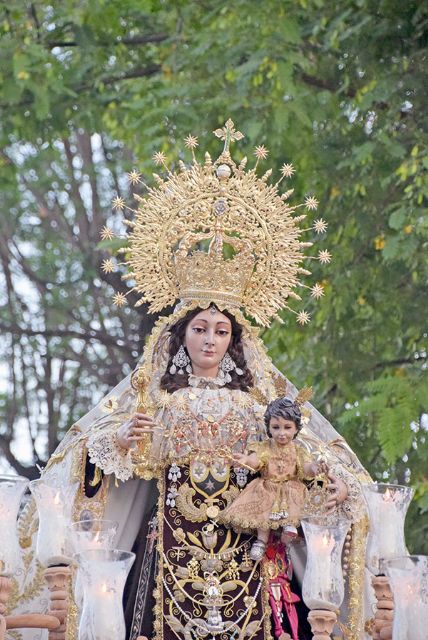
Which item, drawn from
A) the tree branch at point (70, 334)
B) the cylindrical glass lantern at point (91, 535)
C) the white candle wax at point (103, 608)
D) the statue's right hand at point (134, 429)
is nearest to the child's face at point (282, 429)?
the statue's right hand at point (134, 429)

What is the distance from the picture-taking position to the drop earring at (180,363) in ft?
35.0

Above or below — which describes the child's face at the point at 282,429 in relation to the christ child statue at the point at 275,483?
above

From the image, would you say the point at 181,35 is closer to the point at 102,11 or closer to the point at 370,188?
the point at 102,11

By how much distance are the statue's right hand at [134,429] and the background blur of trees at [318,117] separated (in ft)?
8.85

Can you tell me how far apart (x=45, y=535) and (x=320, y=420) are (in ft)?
6.13

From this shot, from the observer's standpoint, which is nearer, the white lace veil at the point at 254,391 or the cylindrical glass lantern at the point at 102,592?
the cylindrical glass lantern at the point at 102,592

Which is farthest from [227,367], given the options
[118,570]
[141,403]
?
[118,570]

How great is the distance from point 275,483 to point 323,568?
3.07 feet

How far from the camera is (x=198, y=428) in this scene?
1040 cm

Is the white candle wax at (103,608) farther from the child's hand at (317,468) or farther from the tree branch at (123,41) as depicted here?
the tree branch at (123,41)

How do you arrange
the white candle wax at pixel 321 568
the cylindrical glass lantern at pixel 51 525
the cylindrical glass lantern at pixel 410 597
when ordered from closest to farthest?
the cylindrical glass lantern at pixel 410 597, the white candle wax at pixel 321 568, the cylindrical glass lantern at pixel 51 525

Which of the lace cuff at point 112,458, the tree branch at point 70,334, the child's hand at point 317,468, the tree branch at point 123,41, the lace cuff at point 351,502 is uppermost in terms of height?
the tree branch at point 123,41

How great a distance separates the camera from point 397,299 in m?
13.8

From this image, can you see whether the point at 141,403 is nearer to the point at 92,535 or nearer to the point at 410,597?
the point at 92,535
